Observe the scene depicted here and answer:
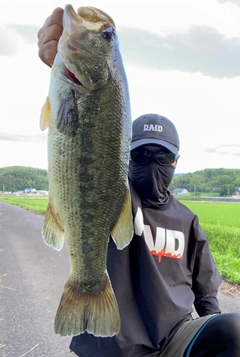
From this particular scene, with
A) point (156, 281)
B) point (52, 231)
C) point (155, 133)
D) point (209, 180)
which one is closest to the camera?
point (52, 231)

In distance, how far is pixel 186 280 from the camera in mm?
2623

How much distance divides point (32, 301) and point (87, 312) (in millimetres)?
3808

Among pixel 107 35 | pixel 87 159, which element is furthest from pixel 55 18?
pixel 87 159

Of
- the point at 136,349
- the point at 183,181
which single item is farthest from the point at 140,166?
the point at 183,181

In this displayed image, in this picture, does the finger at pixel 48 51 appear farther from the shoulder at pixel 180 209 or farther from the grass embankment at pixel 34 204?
the grass embankment at pixel 34 204

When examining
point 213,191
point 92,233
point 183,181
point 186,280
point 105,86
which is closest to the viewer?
point 105,86

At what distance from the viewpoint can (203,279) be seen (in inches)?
107

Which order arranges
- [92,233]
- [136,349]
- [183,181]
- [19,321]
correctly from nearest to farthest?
[92,233], [136,349], [19,321], [183,181]

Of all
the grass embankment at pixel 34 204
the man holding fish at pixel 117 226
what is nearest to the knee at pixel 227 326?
the man holding fish at pixel 117 226

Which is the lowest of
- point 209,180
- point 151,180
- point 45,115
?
point 151,180

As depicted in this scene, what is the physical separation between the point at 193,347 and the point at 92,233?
1156 mm

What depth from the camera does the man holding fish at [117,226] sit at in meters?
1.65

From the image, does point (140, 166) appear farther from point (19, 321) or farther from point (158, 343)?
point (19, 321)

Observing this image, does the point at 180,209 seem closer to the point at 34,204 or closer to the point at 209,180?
the point at 34,204
